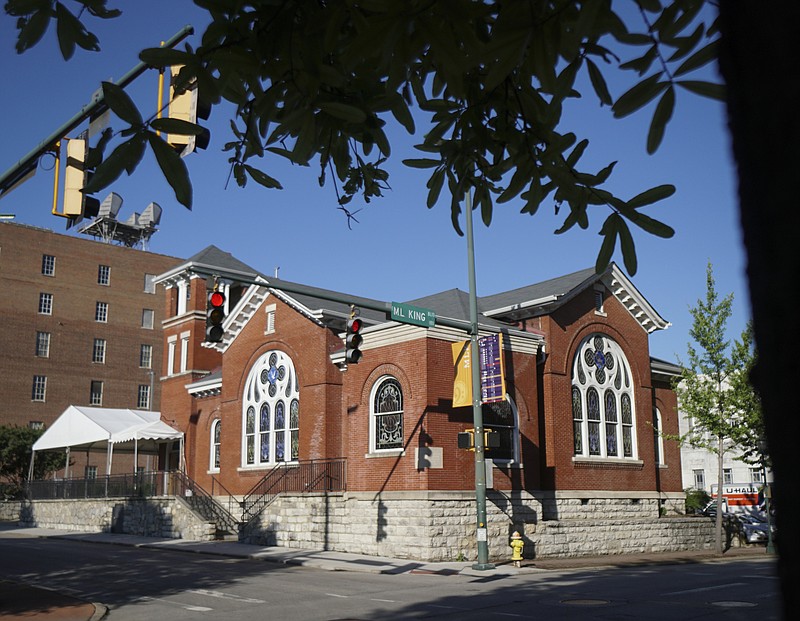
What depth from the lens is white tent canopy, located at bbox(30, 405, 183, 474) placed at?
37281 mm

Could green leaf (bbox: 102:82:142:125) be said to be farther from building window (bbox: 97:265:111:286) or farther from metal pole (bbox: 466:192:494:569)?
building window (bbox: 97:265:111:286)

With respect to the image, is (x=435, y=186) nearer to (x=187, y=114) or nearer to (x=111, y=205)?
(x=187, y=114)

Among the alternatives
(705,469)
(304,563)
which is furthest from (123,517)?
(705,469)

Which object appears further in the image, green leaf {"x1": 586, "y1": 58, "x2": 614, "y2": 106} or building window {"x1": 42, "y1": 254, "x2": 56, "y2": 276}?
building window {"x1": 42, "y1": 254, "x2": 56, "y2": 276}

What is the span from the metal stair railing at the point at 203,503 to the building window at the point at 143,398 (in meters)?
36.9

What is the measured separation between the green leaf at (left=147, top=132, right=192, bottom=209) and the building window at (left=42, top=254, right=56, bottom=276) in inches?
2709

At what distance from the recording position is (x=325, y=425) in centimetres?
2858

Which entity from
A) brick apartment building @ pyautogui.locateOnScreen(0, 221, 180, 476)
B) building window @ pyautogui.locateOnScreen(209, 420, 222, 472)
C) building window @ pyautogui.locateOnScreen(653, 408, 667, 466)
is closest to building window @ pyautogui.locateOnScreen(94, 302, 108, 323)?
brick apartment building @ pyautogui.locateOnScreen(0, 221, 180, 476)

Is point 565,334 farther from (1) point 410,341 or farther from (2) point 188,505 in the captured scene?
(2) point 188,505

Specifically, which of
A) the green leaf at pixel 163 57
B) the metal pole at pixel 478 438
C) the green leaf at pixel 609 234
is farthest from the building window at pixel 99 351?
the green leaf at pixel 609 234

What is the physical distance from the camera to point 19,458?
55.3 metres

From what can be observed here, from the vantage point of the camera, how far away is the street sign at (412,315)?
20.0 m

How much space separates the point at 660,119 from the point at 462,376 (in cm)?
2142

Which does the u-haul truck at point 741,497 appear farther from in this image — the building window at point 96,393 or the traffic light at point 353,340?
the building window at point 96,393
